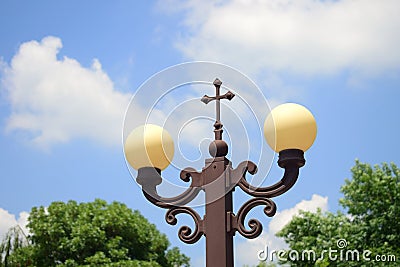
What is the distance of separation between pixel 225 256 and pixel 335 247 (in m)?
10.3

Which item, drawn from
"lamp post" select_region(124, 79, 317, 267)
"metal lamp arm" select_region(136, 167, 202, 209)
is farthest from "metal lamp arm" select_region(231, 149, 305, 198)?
"metal lamp arm" select_region(136, 167, 202, 209)

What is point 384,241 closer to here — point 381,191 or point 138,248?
point 381,191

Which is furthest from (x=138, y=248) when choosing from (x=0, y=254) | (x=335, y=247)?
(x=335, y=247)

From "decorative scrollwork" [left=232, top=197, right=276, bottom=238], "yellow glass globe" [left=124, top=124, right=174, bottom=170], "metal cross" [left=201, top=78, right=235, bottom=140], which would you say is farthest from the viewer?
"yellow glass globe" [left=124, top=124, right=174, bottom=170]

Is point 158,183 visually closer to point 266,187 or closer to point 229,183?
point 229,183

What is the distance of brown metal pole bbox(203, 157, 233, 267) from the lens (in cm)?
319

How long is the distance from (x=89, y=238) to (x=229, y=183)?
9934mm

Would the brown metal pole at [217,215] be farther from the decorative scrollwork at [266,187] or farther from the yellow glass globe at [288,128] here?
the yellow glass globe at [288,128]

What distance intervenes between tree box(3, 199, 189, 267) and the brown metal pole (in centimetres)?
937

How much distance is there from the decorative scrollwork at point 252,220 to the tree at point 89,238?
31.0ft

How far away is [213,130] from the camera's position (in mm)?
3410
